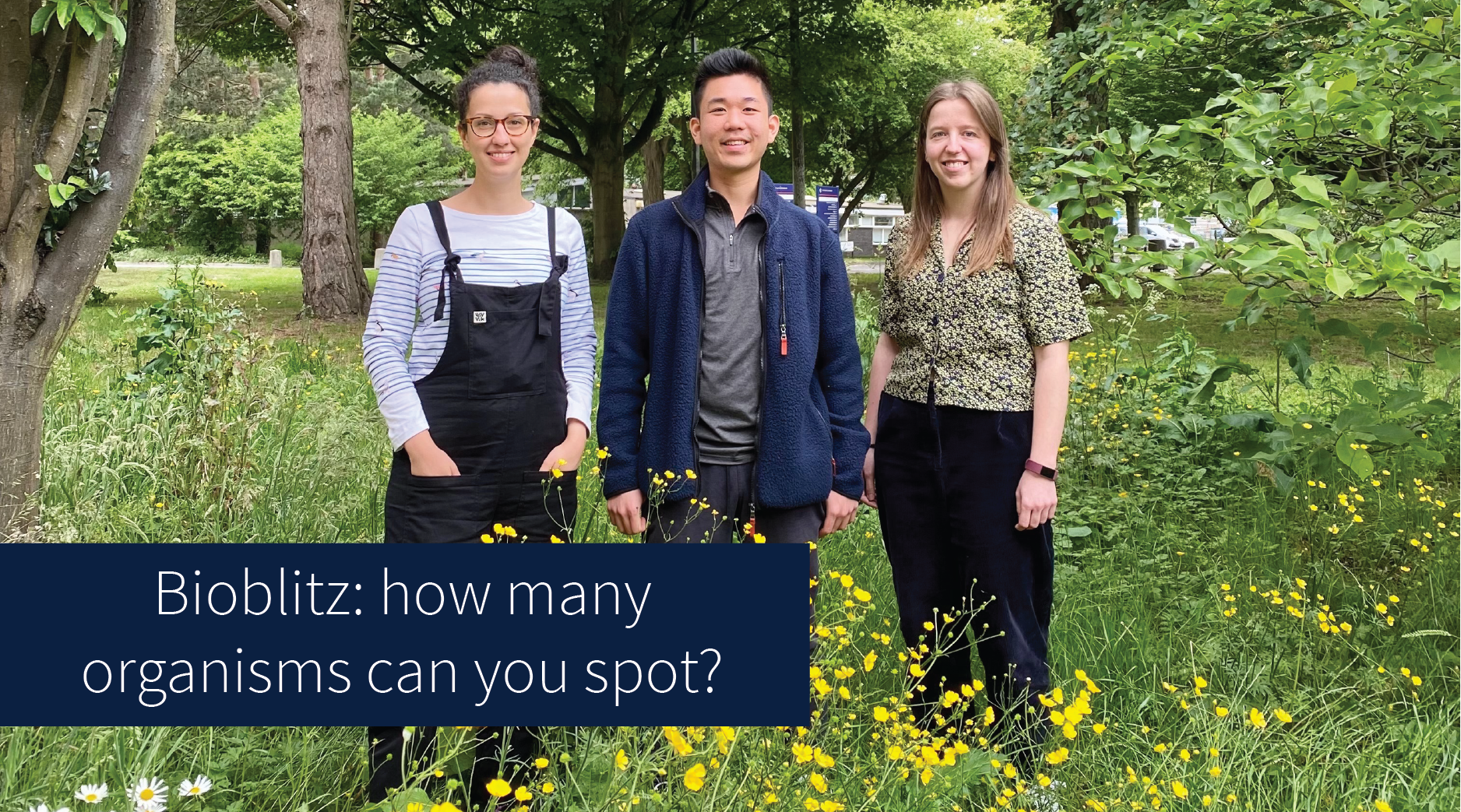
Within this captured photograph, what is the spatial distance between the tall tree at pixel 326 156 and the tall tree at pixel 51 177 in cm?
838

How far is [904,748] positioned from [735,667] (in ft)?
1.50

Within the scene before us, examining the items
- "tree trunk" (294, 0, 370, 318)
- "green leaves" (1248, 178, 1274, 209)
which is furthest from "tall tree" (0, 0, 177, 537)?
"tree trunk" (294, 0, 370, 318)

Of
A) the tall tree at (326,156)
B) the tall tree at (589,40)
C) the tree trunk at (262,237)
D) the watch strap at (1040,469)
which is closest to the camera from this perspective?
the watch strap at (1040,469)

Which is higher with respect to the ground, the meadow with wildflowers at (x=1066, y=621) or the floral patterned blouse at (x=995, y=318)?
the floral patterned blouse at (x=995, y=318)

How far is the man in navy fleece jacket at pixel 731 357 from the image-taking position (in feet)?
8.64

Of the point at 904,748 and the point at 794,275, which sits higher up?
the point at 794,275

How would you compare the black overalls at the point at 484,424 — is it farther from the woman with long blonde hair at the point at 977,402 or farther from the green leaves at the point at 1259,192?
the green leaves at the point at 1259,192

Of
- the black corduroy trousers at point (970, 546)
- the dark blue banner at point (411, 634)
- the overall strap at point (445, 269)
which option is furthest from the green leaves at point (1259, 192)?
the overall strap at point (445, 269)

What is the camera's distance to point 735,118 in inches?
102

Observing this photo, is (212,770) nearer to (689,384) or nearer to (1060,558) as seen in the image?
(689,384)

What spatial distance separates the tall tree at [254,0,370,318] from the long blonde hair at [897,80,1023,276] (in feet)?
32.2

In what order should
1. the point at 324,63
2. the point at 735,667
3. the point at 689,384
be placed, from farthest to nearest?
the point at 324,63, the point at 689,384, the point at 735,667

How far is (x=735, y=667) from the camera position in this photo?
2195mm

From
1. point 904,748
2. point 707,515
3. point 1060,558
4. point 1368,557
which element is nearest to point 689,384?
point 707,515
